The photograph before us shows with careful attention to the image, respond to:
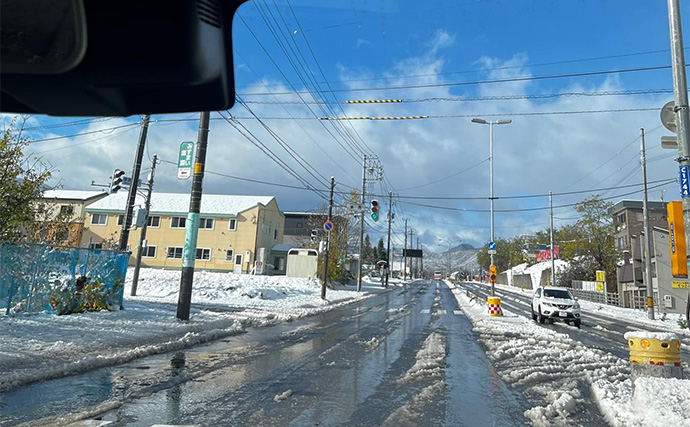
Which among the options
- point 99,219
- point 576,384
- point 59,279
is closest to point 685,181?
point 576,384

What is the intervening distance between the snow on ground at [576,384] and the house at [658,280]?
80.0ft

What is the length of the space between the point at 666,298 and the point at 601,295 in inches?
427

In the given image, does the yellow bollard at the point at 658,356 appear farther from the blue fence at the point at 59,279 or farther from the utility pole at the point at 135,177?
the utility pole at the point at 135,177

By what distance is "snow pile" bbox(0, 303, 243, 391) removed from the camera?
296 inches

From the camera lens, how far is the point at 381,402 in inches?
244

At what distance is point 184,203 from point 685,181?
1875 inches

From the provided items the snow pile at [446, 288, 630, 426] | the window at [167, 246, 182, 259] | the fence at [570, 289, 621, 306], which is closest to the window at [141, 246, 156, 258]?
the window at [167, 246, 182, 259]

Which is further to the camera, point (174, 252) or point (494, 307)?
point (174, 252)

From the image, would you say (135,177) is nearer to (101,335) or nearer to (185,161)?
(185,161)

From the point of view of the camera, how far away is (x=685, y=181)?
7.97 metres

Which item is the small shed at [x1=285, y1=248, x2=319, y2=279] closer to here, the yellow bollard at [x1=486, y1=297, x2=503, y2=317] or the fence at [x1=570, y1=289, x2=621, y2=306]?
the yellow bollard at [x1=486, y1=297, x2=503, y2=317]

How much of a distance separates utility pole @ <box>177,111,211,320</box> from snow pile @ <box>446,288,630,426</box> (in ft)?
28.7

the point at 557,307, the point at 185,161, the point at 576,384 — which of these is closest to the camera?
the point at 576,384

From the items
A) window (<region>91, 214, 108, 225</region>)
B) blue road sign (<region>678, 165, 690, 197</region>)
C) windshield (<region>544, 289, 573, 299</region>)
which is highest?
window (<region>91, 214, 108, 225</region>)
